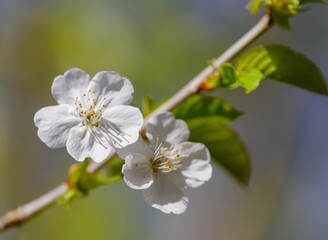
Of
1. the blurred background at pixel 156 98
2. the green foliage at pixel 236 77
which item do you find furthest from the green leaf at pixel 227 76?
the blurred background at pixel 156 98

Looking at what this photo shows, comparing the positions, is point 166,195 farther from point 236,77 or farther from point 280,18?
point 280,18

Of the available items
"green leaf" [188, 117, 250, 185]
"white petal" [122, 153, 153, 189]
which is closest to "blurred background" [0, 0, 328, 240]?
"green leaf" [188, 117, 250, 185]

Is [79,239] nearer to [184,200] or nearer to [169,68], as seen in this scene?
[169,68]

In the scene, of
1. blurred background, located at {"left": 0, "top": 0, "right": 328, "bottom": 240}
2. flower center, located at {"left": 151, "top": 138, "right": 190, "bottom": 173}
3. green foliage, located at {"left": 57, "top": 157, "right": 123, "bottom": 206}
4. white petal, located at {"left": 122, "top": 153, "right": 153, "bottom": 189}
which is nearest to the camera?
white petal, located at {"left": 122, "top": 153, "right": 153, "bottom": 189}

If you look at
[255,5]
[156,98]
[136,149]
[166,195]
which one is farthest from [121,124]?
[156,98]

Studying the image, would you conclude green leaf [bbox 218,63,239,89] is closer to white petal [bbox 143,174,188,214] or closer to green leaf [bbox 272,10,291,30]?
green leaf [bbox 272,10,291,30]
